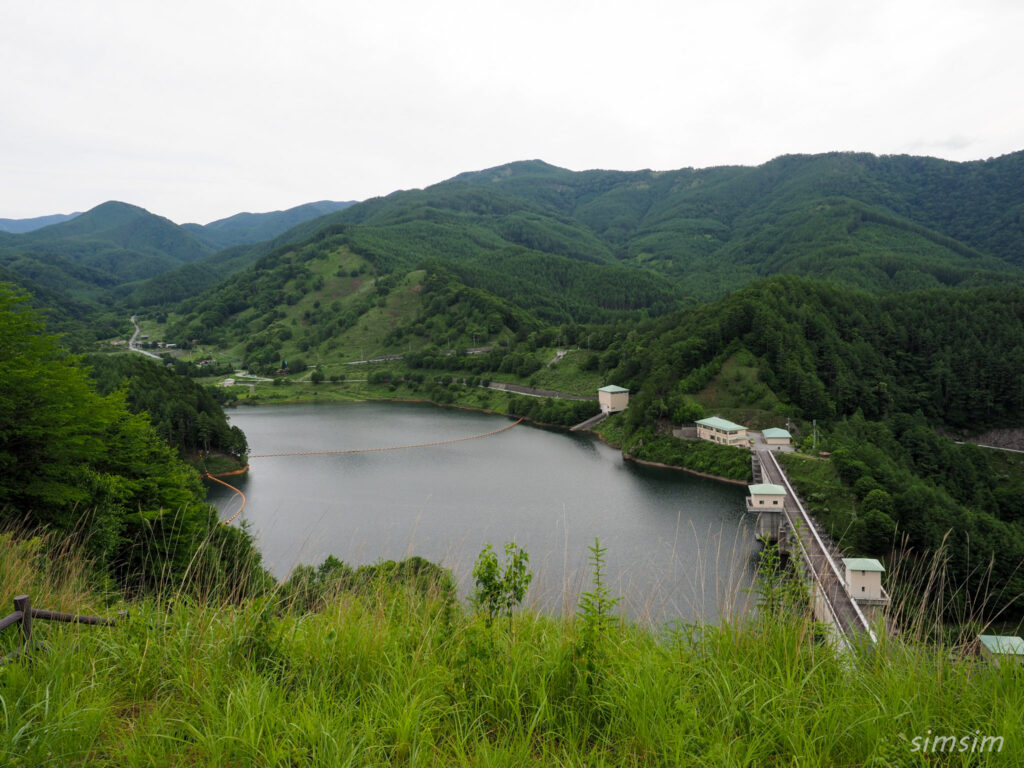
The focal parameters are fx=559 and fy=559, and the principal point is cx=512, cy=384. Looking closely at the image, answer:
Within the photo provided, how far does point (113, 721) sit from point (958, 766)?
11.1ft

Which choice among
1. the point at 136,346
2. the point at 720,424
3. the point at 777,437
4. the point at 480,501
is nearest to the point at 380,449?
the point at 480,501

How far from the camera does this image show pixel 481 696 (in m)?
2.47

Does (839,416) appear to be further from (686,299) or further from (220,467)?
(686,299)

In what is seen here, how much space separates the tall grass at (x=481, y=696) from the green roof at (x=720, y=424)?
3758 centimetres

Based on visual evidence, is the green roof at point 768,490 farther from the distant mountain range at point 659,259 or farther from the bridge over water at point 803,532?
the distant mountain range at point 659,259

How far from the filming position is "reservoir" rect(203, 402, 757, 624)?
2312cm

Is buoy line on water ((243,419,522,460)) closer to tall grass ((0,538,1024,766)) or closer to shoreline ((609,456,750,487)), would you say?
shoreline ((609,456,750,487))

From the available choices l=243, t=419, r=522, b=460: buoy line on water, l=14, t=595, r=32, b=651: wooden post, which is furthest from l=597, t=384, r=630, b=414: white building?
l=14, t=595, r=32, b=651: wooden post

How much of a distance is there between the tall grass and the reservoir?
1277 cm

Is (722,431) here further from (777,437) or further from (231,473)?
(231,473)

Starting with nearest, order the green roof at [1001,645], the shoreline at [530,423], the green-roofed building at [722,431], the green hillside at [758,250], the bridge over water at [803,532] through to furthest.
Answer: the green roof at [1001,645]
the bridge over water at [803,532]
the shoreline at [530,423]
the green-roofed building at [722,431]
the green hillside at [758,250]

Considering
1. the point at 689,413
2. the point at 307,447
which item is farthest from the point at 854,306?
the point at 307,447

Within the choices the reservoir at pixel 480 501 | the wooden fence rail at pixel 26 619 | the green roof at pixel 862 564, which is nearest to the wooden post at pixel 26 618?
the wooden fence rail at pixel 26 619

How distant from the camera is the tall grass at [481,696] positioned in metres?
2.13
